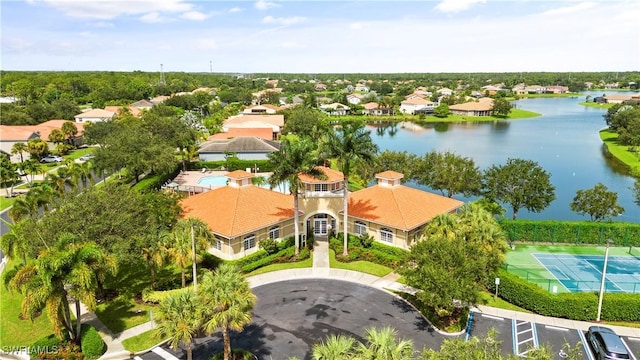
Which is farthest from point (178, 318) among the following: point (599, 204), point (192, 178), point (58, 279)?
point (192, 178)

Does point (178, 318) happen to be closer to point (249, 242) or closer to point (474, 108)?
point (249, 242)

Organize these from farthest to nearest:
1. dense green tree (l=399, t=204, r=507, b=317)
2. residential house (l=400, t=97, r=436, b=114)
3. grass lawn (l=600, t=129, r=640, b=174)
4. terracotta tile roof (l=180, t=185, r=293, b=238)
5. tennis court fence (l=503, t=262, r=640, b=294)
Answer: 1. residential house (l=400, t=97, r=436, b=114)
2. grass lawn (l=600, t=129, r=640, b=174)
3. terracotta tile roof (l=180, t=185, r=293, b=238)
4. tennis court fence (l=503, t=262, r=640, b=294)
5. dense green tree (l=399, t=204, r=507, b=317)

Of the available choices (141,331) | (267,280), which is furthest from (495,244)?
(141,331)

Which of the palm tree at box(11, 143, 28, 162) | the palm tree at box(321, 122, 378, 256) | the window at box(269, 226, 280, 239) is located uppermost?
the palm tree at box(321, 122, 378, 256)

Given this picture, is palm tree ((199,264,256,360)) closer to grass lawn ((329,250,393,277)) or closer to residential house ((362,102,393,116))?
grass lawn ((329,250,393,277))

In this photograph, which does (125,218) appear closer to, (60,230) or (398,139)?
(60,230)

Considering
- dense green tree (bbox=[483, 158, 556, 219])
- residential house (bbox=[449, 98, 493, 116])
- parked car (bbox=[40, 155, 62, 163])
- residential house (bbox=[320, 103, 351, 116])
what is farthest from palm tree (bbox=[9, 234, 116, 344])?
residential house (bbox=[449, 98, 493, 116])
